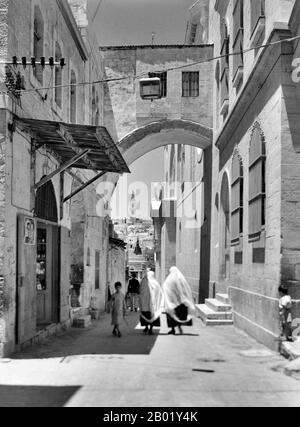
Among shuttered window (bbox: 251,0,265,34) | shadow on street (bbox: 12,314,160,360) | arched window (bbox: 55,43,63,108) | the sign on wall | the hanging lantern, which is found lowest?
shadow on street (bbox: 12,314,160,360)

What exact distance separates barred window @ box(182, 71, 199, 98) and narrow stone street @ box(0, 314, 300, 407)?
1059cm

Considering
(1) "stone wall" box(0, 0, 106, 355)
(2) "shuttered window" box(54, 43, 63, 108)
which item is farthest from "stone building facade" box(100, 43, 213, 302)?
(2) "shuttered window" box(54, 43, 63, 108)

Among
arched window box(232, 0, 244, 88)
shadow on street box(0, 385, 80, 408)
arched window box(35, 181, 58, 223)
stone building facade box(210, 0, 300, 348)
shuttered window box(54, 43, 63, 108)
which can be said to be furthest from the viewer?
arched window box(232, 0, 244, 88)

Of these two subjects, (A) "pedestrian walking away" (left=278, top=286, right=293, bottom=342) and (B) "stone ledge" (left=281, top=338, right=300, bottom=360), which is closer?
(B) "stone ledge" (left=281, top=338, right=300, bottom=360)

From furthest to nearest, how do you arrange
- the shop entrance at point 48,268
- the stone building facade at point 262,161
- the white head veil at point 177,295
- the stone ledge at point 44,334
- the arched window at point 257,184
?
the white head veil at point 177,295 → the shop entrance at point 48,268 → the arched window at point 257,184 → the stone ledge at point 44,334 → the stone building facade at point 262,161

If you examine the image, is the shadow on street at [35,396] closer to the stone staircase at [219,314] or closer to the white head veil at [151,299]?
the white head veil at [151,299]

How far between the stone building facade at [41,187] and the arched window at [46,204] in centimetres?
2

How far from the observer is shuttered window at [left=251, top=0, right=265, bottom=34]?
10.2 m

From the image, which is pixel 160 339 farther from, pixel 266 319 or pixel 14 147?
pixel 14 147

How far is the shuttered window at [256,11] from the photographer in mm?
10211

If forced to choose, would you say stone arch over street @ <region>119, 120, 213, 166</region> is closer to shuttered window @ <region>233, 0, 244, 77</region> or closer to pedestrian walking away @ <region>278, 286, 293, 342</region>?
shuttered window @ <region>233, 0, 244, 77</region>

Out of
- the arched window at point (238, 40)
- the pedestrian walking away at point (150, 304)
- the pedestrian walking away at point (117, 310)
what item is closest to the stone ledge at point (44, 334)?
the pedestrian walking away at point (117, 310)

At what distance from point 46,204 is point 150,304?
10.0ft
